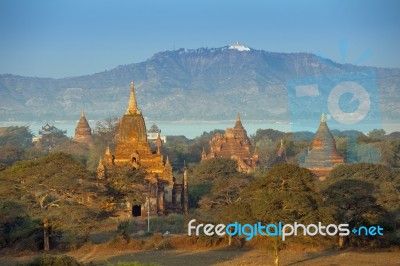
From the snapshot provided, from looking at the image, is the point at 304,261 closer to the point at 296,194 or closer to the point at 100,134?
the point at 296,194

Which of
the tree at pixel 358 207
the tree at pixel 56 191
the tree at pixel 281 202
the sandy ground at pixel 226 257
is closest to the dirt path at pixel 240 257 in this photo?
the sandy ground at pixel 226 257

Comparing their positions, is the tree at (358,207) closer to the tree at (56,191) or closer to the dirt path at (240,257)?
the dirt path at (240,257)

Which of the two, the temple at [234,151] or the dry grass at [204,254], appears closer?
the dry grass at [204,254]

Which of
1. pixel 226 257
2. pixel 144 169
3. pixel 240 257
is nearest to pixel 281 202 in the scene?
pixel 240 257

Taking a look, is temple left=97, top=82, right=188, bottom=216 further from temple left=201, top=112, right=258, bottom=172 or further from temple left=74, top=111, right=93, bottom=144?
temple left=74, top=111, right=93, bottom=144

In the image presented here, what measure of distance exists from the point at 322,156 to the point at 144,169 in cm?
1575

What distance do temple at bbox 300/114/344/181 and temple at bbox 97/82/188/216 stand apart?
12259 mm

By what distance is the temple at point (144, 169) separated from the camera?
132 ft

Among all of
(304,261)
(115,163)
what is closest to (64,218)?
(304,261)

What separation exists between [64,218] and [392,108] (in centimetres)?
9048

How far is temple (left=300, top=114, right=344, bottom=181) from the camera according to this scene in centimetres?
5366

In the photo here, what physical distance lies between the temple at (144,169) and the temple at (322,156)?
1226cm

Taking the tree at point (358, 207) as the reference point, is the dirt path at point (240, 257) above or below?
below

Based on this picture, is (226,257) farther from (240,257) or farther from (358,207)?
(358,207)
